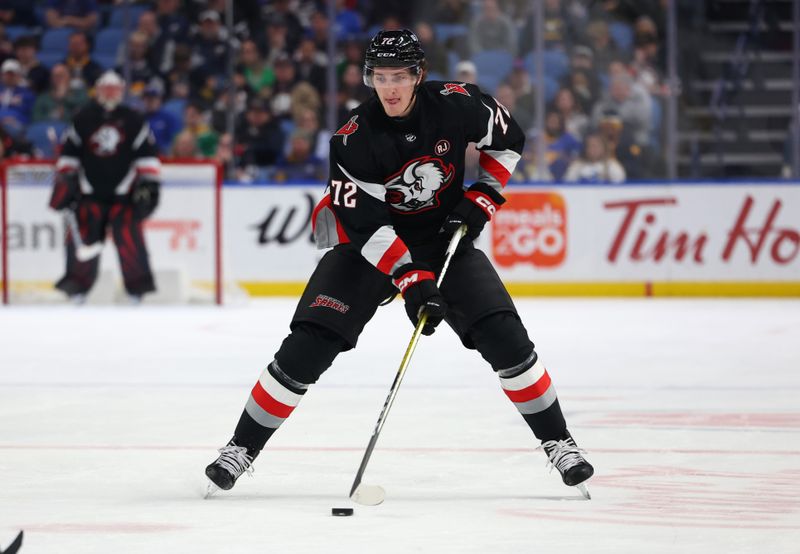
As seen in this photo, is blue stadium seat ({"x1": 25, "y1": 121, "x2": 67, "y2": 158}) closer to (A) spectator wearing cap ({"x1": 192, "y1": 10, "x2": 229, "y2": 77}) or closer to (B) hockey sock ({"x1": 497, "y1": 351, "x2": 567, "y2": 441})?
(A) spectator wearing cap ({"x1": 192, "y1": 10, "x2": 229, "y2": 77})

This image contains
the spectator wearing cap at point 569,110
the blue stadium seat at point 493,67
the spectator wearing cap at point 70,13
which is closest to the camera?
the spectator wearing cap at point 569,110

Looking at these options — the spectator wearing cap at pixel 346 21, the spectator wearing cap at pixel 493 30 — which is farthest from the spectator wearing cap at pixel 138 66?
the spectator wearing cap at pixel 493 30

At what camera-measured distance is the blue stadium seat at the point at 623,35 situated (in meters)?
10.1

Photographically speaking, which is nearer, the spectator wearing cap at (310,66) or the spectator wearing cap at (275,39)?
the spectator wearing cap at (310,66)

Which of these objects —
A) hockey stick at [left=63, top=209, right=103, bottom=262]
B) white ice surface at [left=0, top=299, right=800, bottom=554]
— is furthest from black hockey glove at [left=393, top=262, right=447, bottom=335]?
hockey stick at [left=63, top=209, right=103, bottom=262]

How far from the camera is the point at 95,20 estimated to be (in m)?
11.5

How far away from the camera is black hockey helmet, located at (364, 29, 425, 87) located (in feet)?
11.5

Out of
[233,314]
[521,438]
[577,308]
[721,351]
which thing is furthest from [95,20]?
[521,438]

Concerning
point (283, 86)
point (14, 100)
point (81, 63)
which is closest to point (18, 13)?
point (81, 63)

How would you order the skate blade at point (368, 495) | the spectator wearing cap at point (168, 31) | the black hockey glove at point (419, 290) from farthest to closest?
the spectator wearing cap at point (168, 31) < the black hockey glove at point (419, 290) < the skate blade at point (368, 495)

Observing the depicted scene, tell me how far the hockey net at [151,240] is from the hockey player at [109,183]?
0.11 m

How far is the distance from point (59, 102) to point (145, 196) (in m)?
1.73

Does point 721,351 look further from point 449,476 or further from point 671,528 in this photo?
point 671,528

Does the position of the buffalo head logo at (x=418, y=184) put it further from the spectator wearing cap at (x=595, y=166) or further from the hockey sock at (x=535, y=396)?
the spectator wearing cap at (x=595, y=166)
